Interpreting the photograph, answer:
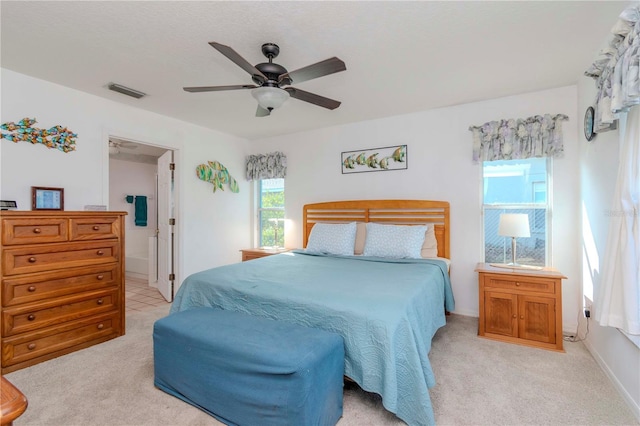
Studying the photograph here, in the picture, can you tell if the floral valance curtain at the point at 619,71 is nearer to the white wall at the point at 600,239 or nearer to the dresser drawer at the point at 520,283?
the white wall at the point at 600,239

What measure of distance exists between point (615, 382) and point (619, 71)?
6.48ft

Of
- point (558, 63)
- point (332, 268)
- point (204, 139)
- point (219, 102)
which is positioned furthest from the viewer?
point (204, 139)

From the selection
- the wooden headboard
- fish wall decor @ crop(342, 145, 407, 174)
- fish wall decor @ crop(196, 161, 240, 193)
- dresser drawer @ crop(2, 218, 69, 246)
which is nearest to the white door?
fish wall decor @ crop(196, 161, 240, 193)

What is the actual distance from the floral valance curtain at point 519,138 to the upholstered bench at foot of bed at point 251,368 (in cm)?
270

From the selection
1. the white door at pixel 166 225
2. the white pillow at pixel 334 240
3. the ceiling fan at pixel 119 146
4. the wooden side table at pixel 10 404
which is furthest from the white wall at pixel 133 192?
the wooden side table at pixel 10 404

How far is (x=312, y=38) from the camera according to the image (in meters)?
2.11

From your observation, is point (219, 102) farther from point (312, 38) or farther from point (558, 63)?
point (558, 63)

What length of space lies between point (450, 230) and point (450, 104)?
1.46 m

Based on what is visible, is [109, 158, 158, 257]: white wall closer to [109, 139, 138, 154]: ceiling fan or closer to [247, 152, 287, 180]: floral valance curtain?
[109, 139, 138, 154]: ceiling fan

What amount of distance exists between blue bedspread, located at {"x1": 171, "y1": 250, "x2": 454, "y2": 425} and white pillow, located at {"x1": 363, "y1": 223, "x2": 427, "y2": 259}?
22cm

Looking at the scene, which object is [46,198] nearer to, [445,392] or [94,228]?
[94,228]

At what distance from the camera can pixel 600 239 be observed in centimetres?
230

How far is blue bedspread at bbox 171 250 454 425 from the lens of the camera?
1.58m

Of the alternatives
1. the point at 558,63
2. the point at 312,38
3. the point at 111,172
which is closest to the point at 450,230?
the point at 558,63
